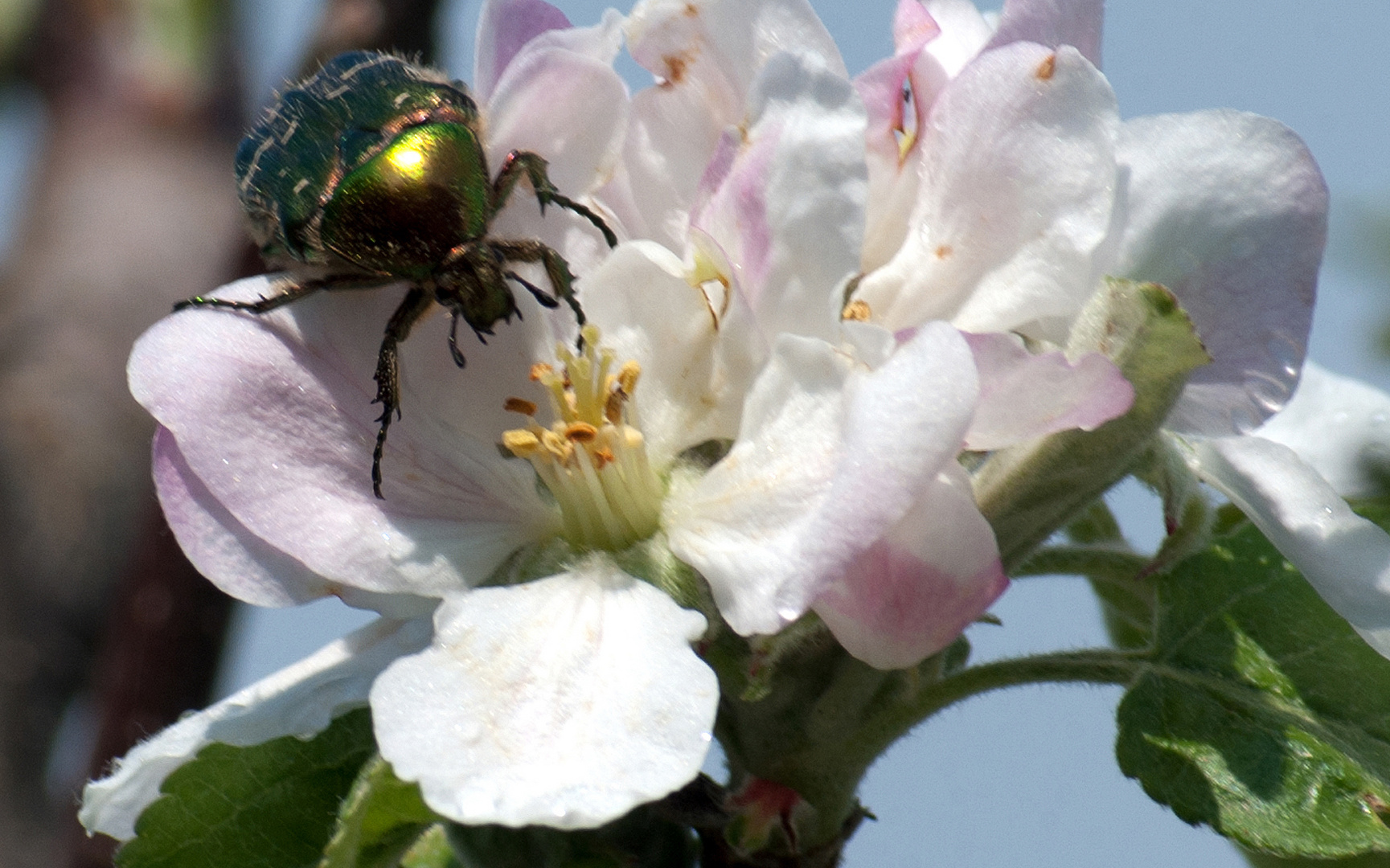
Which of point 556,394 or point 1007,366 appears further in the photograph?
point 556,394

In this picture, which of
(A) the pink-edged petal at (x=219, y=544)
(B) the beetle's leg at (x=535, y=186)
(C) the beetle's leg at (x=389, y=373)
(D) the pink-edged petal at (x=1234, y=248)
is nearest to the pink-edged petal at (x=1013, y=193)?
(D) the pink-edged petal at (x=1234, y=248)

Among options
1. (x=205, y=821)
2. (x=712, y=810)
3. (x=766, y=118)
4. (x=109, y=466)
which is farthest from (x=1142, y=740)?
(x=109, y=466)

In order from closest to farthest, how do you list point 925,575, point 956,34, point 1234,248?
point 925,575
point 1234,248
point 956,34

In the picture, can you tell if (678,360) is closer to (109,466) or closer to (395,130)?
(395,130)

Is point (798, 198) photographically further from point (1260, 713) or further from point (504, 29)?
point (1260, 713)

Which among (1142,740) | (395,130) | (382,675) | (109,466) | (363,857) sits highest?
(395,130)

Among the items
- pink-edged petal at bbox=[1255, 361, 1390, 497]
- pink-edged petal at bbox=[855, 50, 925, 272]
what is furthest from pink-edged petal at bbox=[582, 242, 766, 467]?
pink-edged petal at bbox=[1255, 361, 1390, 497]

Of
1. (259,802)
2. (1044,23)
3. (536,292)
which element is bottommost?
(259,802)

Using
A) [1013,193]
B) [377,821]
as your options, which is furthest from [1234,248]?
[377,821]
